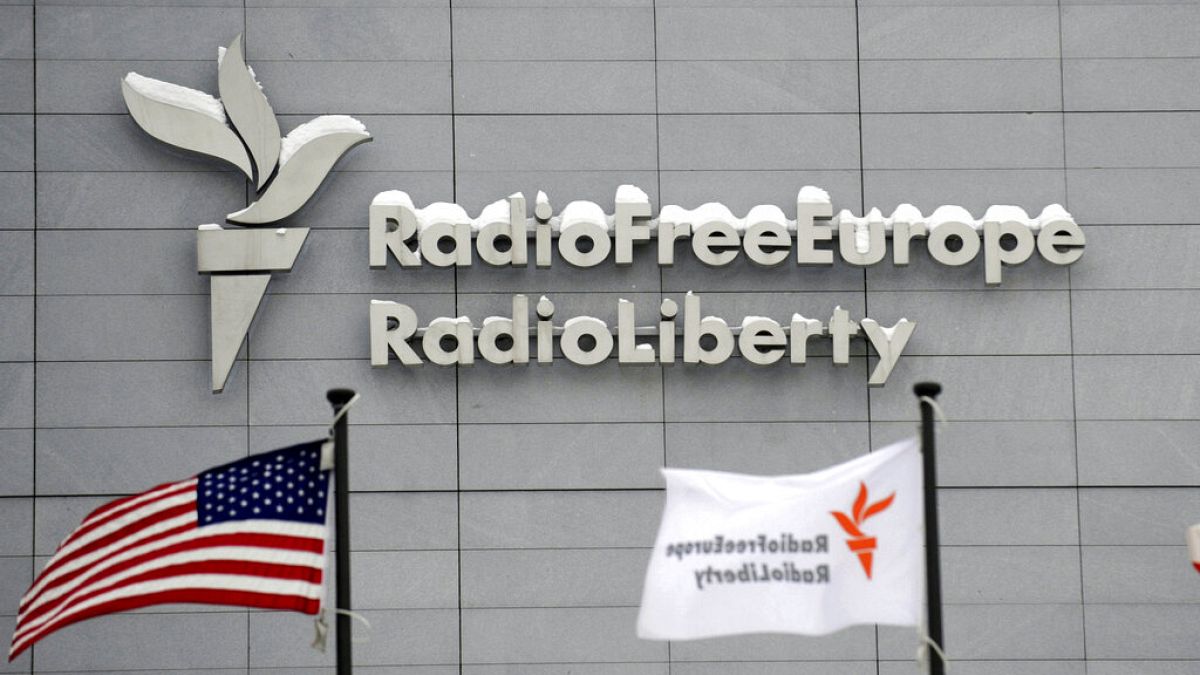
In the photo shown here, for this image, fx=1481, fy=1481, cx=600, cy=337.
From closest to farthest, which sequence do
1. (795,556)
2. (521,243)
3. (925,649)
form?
(925,649), (795,556), (521,243)

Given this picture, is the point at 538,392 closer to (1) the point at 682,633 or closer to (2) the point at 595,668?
(2) the point at 595,668

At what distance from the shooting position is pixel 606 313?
1123 cm

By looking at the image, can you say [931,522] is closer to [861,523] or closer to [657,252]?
[861,523]

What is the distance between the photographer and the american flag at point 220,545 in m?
6.86

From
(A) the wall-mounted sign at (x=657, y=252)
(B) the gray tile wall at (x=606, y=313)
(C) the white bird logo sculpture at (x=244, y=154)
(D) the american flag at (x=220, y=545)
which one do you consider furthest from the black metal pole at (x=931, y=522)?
(C) the white bird logo sculpture at (x=244, y=154)

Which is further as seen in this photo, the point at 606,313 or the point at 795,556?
the point at 606,313

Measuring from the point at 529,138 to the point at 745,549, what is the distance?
211 inches

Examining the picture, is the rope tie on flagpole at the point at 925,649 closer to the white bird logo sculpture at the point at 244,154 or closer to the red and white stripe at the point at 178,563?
the red and white stripe at the point at 178,563

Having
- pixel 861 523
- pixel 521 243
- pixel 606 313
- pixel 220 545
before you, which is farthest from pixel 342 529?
pixel 606 313

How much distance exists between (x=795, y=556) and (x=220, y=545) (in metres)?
2.67

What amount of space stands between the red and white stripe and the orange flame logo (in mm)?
2435

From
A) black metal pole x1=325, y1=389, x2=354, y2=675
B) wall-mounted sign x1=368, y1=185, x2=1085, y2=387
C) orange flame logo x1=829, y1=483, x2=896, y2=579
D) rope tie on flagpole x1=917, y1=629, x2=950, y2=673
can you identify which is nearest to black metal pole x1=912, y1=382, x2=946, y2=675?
rope tie on flagpole x1=917, y1=629, x2=950, y2=673

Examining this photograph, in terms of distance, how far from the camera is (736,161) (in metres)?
11.4

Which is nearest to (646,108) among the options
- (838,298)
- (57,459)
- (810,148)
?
(810,148)
